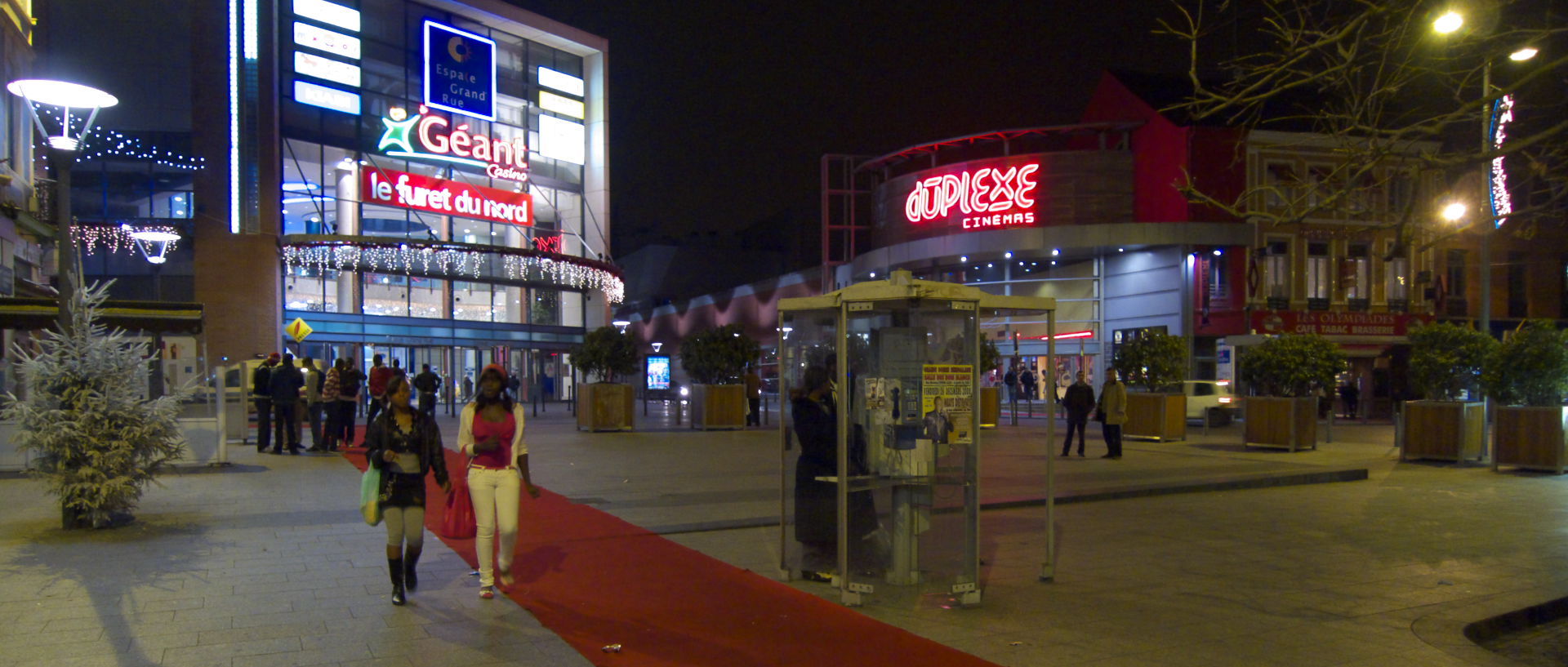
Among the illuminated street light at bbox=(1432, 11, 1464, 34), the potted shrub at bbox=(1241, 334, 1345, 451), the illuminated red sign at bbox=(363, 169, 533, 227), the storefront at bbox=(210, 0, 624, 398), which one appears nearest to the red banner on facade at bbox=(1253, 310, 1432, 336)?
the potted shrub at bbox=(1241, 334, 1345, 451)

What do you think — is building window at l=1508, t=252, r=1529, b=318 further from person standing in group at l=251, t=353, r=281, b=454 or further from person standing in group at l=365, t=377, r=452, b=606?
person standing in group at l=365, t=377, r=452, b=606

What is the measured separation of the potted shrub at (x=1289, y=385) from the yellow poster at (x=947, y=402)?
13802 millimetres

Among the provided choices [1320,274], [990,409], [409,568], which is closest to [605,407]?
[990,409]

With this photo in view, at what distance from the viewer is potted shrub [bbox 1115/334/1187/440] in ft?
69.3

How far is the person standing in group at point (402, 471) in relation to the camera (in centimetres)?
655

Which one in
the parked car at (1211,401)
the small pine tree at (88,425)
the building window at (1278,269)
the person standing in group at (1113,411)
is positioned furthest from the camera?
the building window at (1278,269)

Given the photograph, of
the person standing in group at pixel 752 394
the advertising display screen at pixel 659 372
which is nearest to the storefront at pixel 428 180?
the advertising display screen at pixel 659 372

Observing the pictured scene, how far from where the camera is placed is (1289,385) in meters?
18.4

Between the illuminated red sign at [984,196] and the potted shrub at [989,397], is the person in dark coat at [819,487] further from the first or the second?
the illuminated red sign at [984,196]

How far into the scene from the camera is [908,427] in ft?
22.4

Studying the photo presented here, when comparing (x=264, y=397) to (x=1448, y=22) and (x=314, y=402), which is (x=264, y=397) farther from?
(x=1448, y=22)

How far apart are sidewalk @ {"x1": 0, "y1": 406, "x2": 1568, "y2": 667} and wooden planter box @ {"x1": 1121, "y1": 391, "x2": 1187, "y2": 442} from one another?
7.04 meters

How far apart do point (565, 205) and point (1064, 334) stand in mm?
21031

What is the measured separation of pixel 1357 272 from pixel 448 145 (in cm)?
3149
